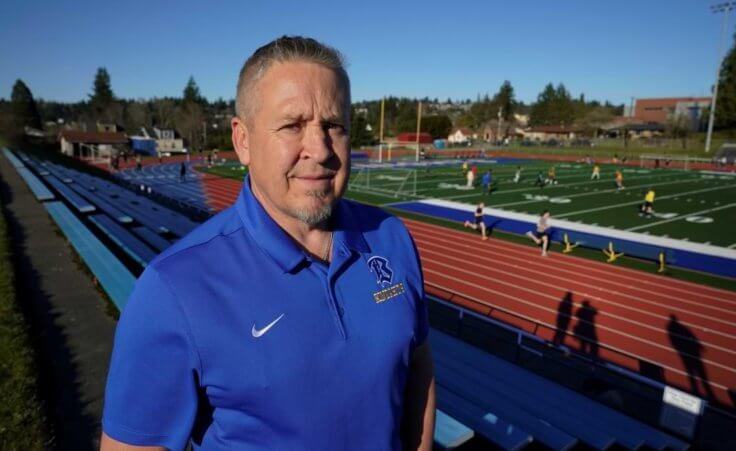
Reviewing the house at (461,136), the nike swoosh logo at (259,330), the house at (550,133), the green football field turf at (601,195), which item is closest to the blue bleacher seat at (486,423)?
the nike swoosh logo at (259,330)

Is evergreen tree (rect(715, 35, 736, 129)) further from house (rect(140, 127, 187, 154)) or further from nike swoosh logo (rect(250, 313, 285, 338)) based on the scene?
nike swoosh logo (rect(250, 313, 285, 338))

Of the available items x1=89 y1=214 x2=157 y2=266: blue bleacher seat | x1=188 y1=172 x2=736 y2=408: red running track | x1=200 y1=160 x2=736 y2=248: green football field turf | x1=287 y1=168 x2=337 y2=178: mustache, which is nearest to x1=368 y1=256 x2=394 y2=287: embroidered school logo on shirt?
x1=287 y1=168 x2=337 y2=178: mustache

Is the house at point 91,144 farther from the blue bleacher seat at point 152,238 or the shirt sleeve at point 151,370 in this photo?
the shirt sleeve at point 151,370

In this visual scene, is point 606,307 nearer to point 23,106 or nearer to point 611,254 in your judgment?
point 611,254

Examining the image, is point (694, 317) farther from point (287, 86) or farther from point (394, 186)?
point (394, 186)

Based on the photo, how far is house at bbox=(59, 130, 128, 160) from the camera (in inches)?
1980

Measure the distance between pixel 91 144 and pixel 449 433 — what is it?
5884 cm

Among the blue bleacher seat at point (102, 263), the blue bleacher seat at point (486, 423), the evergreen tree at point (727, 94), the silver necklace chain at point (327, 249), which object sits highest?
the evergreen tree at point (727, 94)

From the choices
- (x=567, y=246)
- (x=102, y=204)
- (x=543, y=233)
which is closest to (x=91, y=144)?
(x=102, y=204)

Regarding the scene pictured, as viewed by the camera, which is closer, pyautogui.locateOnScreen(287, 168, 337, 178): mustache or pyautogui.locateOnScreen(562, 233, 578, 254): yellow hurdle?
pyautogui.locateOnScreen(287, 168, 337, 178): mustache

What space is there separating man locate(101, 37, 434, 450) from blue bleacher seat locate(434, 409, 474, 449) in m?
2.11

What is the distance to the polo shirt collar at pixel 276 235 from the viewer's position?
4.68ft

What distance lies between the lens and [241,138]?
1.62 metres

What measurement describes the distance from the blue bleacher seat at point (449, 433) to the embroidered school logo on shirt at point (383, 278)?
2.23 metres
